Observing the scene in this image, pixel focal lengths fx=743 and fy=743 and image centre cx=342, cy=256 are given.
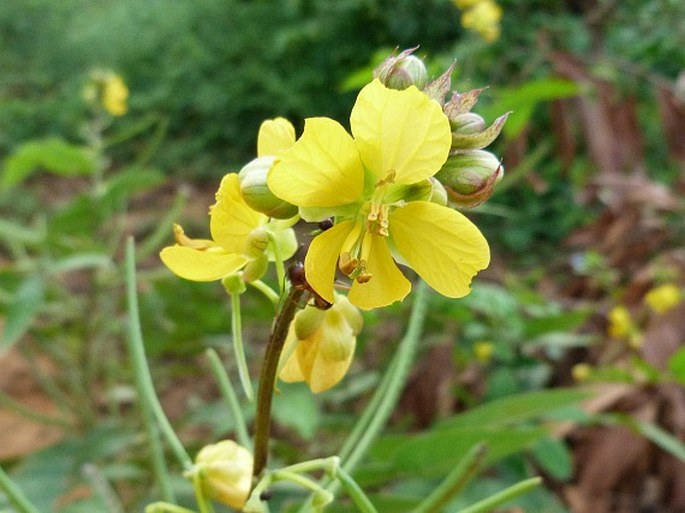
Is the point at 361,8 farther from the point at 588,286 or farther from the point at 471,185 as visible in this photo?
the point at 471,185

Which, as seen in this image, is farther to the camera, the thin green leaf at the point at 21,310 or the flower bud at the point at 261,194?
the thin green leaf at the point at 21,310

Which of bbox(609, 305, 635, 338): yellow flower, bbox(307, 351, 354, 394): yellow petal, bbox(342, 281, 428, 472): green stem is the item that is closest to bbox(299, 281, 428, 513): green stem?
bbox(342, 281, 428, 472): green stem

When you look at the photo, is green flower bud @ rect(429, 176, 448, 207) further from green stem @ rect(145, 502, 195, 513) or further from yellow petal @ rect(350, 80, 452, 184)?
green stem @ rect(145, 502, 195, 513)

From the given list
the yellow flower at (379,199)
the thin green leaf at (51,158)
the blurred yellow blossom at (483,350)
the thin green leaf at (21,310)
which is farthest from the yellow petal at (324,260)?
the thin green leaf at (51,158)

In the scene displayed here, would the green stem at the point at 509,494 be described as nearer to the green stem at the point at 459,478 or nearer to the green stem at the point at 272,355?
the green stem at the point at 459,478

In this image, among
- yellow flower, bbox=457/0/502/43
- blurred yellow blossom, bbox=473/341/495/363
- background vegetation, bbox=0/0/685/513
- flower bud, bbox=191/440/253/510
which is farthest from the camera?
yellow flower, bbox=457/0/502/43

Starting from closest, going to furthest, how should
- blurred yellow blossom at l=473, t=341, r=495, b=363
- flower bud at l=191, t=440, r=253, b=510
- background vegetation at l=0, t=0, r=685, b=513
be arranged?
flower bud at l=191, t=440, r=253, b=510
background vegetation at l=0, t=0, r=685, b=513
blurred yellow blossom at l=473, t=341, r=495, b=363
